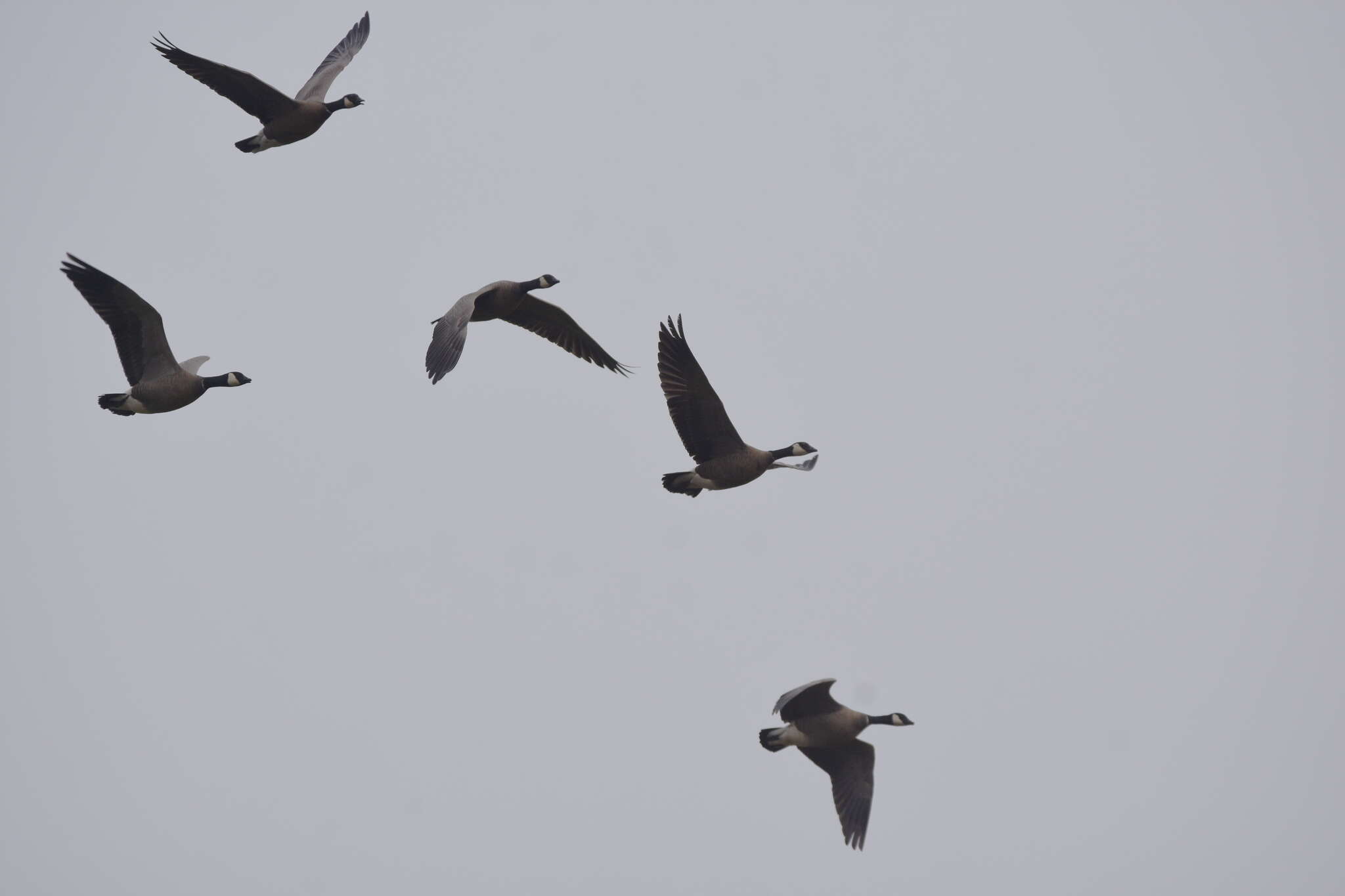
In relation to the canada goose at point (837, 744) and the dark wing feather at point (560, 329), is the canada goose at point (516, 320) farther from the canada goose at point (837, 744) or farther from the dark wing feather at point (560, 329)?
the canada goose at point (837, 744)

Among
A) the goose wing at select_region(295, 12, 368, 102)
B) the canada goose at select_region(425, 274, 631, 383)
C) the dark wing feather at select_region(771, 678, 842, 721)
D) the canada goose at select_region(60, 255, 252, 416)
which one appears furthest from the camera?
the goose wing at select_region(295, 12, 368, 102)

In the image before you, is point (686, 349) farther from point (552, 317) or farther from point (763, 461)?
point (552, 317)

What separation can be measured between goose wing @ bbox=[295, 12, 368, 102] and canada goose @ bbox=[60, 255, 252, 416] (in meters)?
3.89

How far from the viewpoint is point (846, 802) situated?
16.7m

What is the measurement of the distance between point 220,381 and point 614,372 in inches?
219

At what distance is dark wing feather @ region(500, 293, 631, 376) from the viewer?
20.5 meters

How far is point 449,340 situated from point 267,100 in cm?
416

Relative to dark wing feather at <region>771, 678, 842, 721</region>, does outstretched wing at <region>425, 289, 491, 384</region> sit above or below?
above

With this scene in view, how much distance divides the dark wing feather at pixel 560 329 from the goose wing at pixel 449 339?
65.5 inches

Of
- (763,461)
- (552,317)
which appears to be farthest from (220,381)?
(763,461)

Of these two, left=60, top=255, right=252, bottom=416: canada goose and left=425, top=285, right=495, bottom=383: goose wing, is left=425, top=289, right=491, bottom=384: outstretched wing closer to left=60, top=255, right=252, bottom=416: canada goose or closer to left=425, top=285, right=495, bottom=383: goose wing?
left=425, top=285, right=495, bottom=383: goose wing

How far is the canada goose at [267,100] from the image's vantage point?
59.2ft

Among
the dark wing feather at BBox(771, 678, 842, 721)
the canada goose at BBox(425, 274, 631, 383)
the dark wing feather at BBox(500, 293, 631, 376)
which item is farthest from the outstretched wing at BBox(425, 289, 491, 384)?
the dark wing feather at BBox(771, 678, 842, 721)

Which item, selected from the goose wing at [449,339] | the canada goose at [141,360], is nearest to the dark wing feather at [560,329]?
the goose wing at [449,339]
